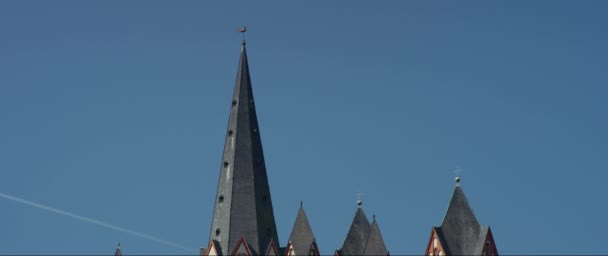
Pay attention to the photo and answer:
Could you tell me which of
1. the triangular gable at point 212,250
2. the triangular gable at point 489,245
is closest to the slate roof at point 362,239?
the triangular gable at point 489,245

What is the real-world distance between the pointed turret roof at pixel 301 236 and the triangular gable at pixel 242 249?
108 inches

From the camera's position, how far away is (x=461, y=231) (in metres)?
122

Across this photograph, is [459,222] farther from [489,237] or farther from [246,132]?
[246,132]

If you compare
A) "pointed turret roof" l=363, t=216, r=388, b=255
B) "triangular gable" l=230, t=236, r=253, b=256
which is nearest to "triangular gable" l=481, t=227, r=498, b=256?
"pointed turret roof" l=363, t=216, r=388, b=255

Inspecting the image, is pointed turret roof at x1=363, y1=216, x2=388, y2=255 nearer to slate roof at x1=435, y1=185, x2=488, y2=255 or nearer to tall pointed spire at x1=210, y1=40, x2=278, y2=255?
slate roof at x1=435, y1=185, x2=488, y2=255

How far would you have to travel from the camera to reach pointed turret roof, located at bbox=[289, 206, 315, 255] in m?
123

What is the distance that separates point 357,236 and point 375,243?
3.12m

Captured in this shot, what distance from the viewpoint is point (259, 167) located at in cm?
12875

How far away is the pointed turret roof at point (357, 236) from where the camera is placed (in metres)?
124

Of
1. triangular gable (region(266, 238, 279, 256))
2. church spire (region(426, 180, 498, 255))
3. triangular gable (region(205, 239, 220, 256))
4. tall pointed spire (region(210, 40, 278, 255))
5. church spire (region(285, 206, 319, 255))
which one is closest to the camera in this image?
church spire (region(426, 180, 498, 255))

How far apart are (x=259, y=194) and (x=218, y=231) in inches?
140

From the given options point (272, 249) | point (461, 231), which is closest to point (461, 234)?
point (461, 231)

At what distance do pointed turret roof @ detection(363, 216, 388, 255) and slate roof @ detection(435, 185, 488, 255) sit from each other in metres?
3.50

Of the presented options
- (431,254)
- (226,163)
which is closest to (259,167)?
(226,163)
